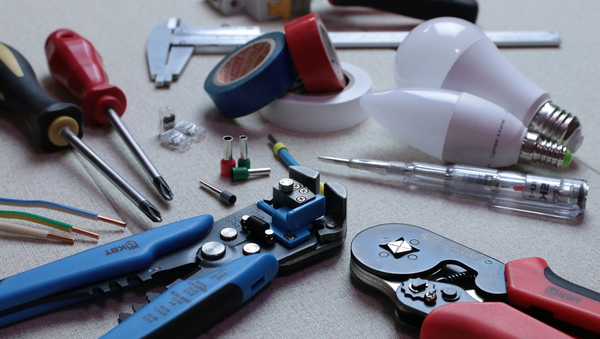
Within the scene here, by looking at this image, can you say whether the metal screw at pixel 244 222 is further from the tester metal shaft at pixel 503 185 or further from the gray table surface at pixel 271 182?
the tester metal shaft at pixel 503 185

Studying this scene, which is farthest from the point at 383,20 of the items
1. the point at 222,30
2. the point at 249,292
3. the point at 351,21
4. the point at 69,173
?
the point at 249,292

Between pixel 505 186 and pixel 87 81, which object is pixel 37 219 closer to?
pixel 87 81

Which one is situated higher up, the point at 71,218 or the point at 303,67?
the point at 303,67

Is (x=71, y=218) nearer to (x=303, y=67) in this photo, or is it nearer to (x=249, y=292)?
(x=249, y=292)

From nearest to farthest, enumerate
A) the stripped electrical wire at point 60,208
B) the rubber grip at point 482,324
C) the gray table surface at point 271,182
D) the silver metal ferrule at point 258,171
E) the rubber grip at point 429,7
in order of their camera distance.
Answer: the rubber grip at point 482,324, the gray table surface at point 271,182, the stripped electrical wire at point 60,208, the silver metal ferrule at point 258,171, the rubber grip at point 429,7

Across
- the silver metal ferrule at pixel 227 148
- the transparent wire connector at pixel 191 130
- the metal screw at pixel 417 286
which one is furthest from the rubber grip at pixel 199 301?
the transparent wire connector at pixel 191 130

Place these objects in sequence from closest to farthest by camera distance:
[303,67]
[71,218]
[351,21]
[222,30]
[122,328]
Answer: [122,328] → [71,218] → [303,67] → [222,30] → [351,21]

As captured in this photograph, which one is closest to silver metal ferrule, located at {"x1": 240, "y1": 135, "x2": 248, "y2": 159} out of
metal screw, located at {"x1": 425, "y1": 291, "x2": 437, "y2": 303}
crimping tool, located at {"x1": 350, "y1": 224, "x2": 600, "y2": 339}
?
crimping tool, located at {"x1": 350, "y1": 224, "x2": 600, "y2": 339}

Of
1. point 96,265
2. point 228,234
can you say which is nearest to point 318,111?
point 228,234

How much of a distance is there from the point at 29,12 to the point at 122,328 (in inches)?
39.8

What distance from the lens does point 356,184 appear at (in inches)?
27.7

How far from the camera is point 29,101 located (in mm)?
760

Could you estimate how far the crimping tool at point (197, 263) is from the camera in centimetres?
45

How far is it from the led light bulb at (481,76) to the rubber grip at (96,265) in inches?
16.4
